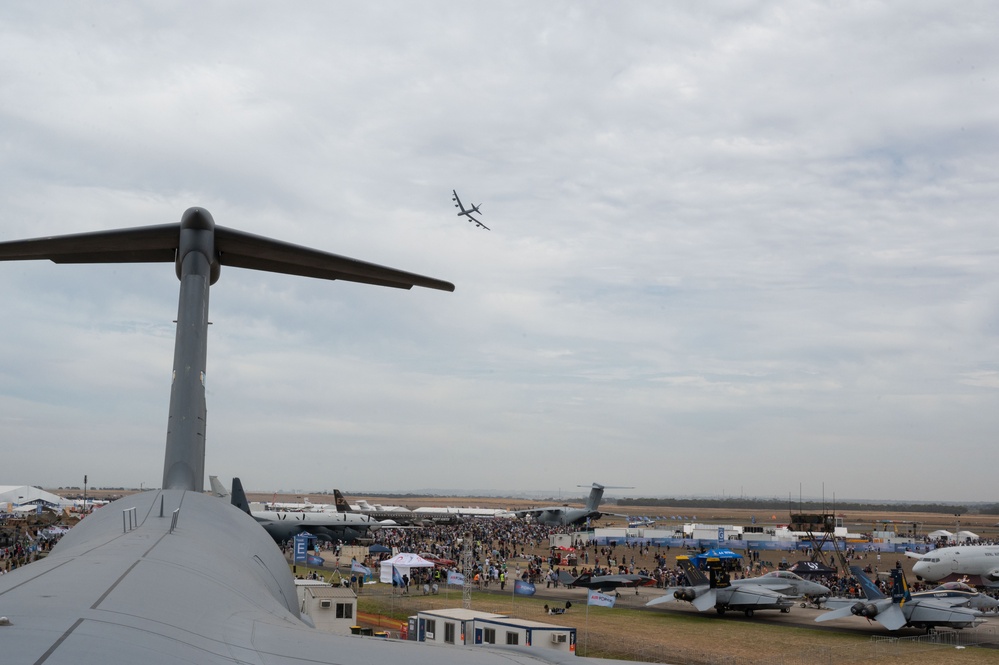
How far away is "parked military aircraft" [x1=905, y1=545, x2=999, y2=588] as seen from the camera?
45.0 metres

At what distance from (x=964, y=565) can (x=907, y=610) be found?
546 inches

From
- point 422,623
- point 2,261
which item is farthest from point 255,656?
point 422,623

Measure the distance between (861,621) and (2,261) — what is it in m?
40.5

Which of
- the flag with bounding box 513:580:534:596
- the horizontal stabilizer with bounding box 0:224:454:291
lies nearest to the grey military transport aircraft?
the horizontal stabilizer with bounding box 0:224:454:291

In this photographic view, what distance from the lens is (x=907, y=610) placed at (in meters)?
34.6

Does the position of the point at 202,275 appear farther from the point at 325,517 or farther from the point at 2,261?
the point at 325,517

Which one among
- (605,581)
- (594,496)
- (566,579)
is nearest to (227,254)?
(605,581)

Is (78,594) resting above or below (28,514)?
above

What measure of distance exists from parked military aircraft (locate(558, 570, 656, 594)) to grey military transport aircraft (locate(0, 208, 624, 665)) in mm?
36287

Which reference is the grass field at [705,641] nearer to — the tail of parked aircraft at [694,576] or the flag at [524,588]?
the tail of parked aircraft at [694,576]

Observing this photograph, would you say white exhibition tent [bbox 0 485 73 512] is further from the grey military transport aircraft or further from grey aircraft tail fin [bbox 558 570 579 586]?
the grey military transport aircraft

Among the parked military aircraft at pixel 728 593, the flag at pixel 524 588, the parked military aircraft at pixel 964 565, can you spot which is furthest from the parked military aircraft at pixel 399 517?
the parked military aircraft at pixel 964 565

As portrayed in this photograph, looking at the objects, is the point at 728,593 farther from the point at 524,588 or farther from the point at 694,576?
the point at 524,588

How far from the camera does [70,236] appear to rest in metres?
11.8
